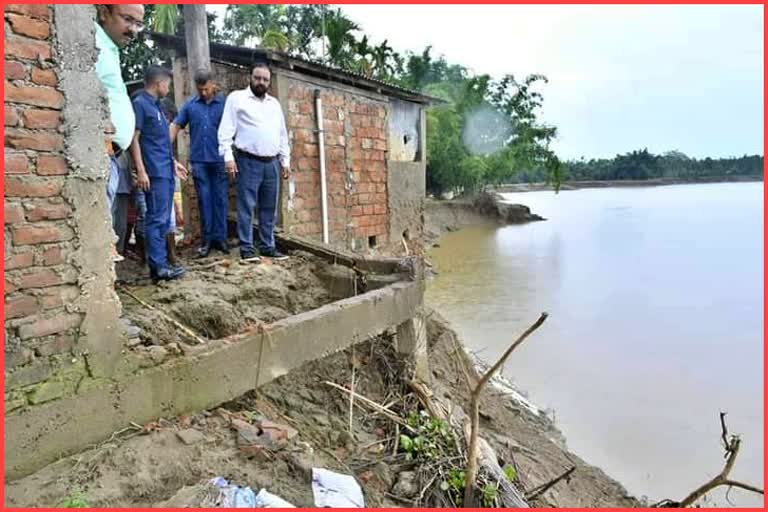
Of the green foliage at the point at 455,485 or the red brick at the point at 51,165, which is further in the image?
the green foliage at the point at 455,485

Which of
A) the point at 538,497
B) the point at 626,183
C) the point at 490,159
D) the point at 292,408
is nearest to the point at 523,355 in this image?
the point at 538,497

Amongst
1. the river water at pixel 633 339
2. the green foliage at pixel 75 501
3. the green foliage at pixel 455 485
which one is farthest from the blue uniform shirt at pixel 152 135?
the river water at pixel 633 339

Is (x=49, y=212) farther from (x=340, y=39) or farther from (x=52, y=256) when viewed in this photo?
(x=340, y=39)

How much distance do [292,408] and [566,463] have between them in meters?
2.88

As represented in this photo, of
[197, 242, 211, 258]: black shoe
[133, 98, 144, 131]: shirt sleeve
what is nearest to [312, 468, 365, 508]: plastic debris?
[133, 98, 144, 131]: shirt sleeve

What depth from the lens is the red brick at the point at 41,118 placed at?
226 centimetres

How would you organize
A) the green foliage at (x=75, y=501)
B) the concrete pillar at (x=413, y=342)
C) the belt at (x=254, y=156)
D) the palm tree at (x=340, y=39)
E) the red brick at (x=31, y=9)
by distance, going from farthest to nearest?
the palm tree at (x=340, y=39) → the belt at (x=254, y=156) → the concrete pillar at (x=413, y=342) → the red brick at (x=31, y=9) → the green foliage at (x=75, y=501)

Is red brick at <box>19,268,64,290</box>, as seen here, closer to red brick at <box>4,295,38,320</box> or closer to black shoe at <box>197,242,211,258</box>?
red brick at <box>4,295,38,320</box>

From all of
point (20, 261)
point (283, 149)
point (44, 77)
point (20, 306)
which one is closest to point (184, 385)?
point (20, 306)

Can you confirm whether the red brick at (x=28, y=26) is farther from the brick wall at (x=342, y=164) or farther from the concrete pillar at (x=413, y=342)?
the brick wall at (x=342, y=164)

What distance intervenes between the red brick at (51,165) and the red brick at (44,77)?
300 mm

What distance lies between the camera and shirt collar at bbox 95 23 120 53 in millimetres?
2846

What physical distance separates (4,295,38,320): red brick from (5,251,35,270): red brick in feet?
0.42

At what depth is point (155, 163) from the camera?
4012 millimetres
